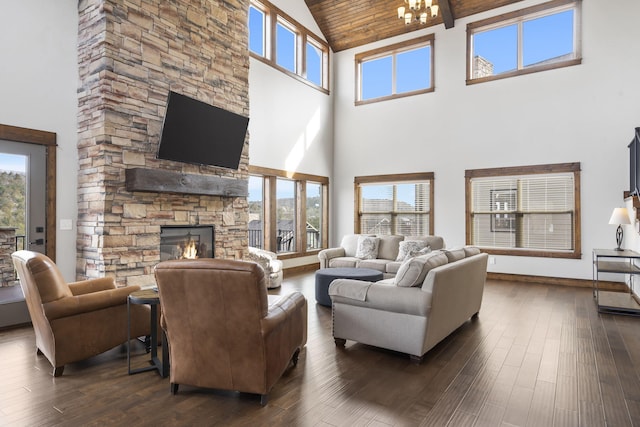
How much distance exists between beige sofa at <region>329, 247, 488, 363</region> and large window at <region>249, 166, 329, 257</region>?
430 centimetres

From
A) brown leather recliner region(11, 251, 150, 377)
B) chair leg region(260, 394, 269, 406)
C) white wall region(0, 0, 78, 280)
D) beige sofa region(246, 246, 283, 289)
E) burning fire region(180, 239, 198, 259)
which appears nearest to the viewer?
chair leg region(260, 394, 269, 406)

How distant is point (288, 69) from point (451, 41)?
11.8ft

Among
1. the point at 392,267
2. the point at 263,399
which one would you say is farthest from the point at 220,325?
the point at 392,267

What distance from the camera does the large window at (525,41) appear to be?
23.9ft

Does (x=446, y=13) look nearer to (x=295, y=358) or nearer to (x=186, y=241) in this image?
(x=186, y=241)

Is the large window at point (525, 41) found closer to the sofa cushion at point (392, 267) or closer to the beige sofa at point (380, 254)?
the beige sofa at point (380, 254)

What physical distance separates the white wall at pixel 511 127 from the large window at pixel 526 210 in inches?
6.4

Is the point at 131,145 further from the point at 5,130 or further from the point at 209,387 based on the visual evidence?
the point at 209,387

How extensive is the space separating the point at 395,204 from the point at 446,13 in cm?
423

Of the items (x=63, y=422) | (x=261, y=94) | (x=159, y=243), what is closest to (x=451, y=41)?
(x=261, y=94)

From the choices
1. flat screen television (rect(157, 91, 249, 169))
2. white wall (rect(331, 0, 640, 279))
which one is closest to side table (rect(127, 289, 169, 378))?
flat screen television (rect(157, 91, 249, 169))

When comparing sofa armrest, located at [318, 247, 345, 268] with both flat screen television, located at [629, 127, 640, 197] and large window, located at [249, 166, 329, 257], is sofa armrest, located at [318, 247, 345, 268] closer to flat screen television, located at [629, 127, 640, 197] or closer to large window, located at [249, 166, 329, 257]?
large window, located at [249, 166, 329, 257]

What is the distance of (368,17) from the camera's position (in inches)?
351

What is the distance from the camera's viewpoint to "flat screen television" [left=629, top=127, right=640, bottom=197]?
5.61 m
